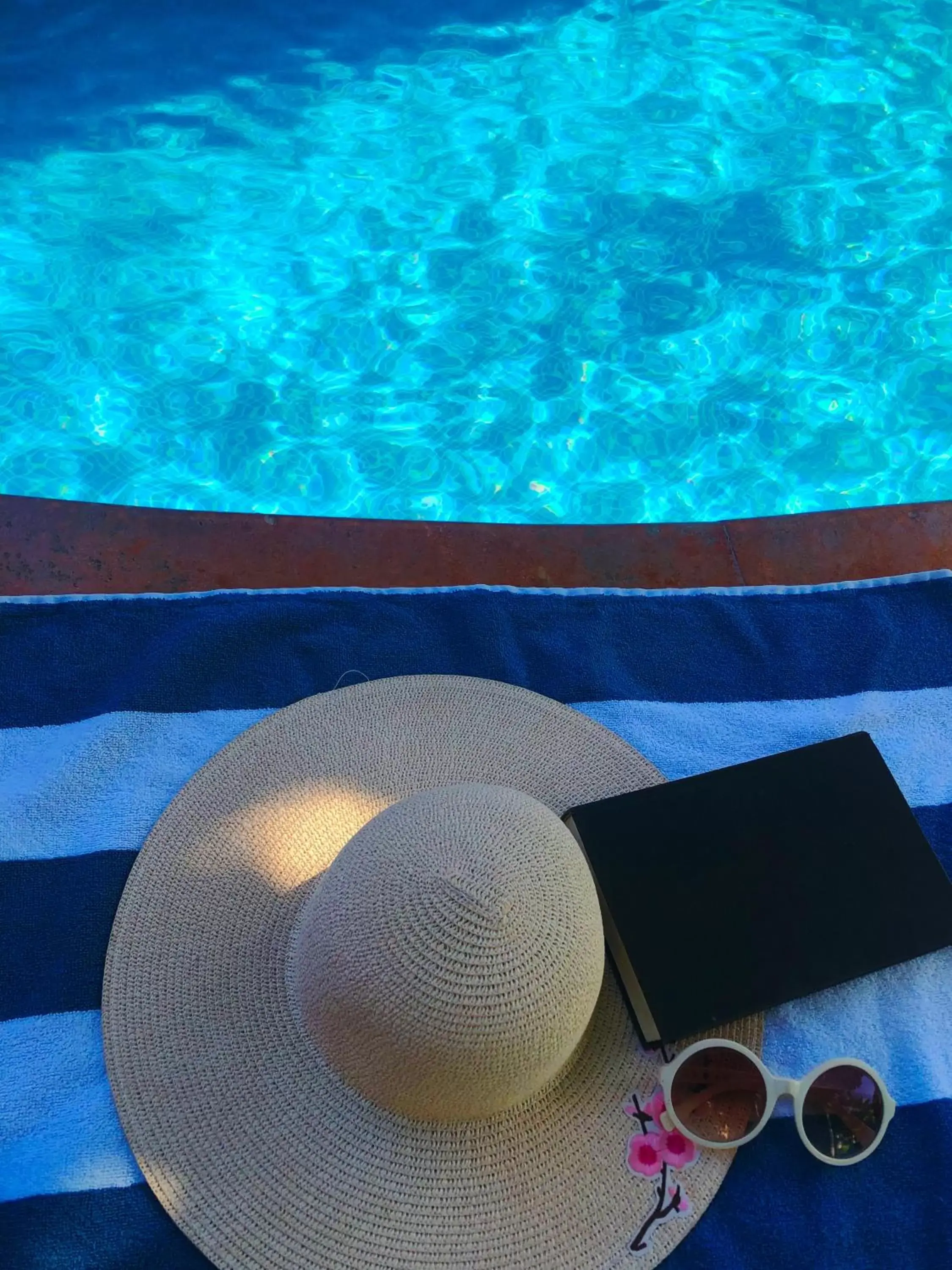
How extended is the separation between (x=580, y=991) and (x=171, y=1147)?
1.69ft

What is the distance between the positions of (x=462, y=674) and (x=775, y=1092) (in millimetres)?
726

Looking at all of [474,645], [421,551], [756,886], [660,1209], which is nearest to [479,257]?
[421,551]

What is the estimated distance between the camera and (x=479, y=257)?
269 centimetres

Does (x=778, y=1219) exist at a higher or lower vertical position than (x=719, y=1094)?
lower

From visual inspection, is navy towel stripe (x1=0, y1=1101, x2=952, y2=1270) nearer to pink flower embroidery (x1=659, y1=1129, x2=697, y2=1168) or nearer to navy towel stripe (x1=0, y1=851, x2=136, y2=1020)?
pink flower embroidery (x1=659, y1=1129, x2=697, y2=1168)

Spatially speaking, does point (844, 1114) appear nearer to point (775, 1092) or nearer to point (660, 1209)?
point (775, 1092)

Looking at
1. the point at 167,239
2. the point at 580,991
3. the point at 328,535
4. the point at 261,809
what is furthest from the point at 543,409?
the point at 580,991

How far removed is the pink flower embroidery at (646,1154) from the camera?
1229 mm

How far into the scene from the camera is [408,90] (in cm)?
295

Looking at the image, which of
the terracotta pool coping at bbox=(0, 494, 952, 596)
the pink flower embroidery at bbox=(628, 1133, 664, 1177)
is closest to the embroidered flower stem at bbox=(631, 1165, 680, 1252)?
the pink flower embroidery at bbox=(628, 1133, 664, 1177)

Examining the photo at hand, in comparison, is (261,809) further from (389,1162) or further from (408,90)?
(408,90)

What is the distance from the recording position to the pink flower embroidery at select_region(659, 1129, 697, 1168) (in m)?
1.24

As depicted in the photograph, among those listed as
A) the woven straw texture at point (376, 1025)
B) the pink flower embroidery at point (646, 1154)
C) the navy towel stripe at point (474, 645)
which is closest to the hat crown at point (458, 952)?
the woven straw texture at point (376, 1025)

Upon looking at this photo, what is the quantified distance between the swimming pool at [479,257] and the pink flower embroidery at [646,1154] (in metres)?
1.47
